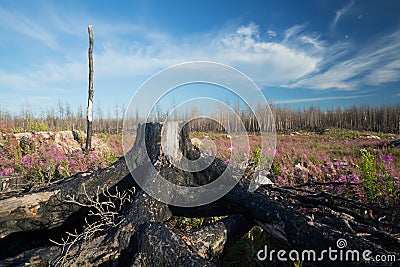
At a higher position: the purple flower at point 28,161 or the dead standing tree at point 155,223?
the dead standing tree at point 155,223

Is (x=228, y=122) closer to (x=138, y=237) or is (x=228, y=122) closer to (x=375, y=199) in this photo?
(x=138, y=237)

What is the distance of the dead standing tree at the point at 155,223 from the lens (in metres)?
1.90

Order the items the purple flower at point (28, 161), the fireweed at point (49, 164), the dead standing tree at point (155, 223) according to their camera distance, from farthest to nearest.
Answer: the purple flower at point (28, 161)
the fireweed at point (49, 164)
the dead standing tree at point (155, 223)

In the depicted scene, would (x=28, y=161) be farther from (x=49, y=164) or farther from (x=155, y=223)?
(x=155, y=223)

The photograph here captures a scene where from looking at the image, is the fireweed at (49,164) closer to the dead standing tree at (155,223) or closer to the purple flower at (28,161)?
the purple flower at (28,161)

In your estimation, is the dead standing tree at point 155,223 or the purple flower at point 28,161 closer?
the dead standing tree at point 155,223

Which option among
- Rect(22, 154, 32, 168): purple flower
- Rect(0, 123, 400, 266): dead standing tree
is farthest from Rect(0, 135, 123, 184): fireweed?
Rect(0, 123, 400, 266): dead standing tree

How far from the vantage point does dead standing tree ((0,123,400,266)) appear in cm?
190

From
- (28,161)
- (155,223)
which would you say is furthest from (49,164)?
(155,223)

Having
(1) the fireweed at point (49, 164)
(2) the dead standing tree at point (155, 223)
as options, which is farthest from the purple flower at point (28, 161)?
(2) the dead standing tree at point (155, 223)

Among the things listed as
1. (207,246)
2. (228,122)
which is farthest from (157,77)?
(207,246)

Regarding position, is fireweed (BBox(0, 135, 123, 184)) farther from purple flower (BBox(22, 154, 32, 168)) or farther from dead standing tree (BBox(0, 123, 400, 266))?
dead standing tree (BBox(0, 123, 400, 266))

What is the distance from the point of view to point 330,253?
71.9 inches

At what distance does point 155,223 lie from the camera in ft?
6.76
